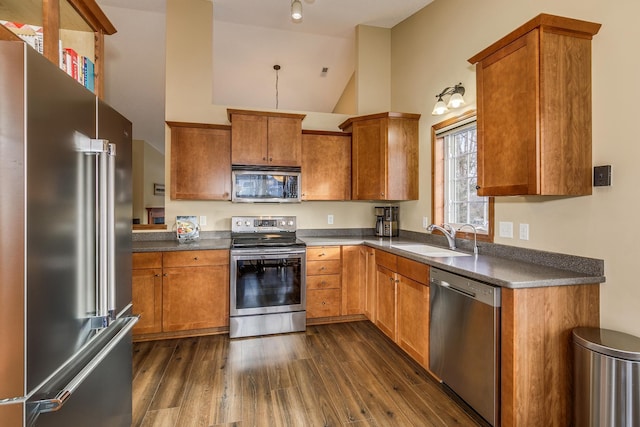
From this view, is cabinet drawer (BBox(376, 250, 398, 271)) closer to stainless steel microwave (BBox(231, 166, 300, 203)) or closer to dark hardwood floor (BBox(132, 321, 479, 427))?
dark hardwood floor (BBox(132, 321, 479, 427))

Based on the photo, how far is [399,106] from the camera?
3914mm

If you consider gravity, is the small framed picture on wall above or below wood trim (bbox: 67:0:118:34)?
below

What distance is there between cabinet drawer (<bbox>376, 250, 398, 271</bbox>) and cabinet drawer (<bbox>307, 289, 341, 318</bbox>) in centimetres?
63

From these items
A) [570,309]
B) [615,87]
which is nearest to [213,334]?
[570,309]

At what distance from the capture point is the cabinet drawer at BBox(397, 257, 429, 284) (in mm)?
2381

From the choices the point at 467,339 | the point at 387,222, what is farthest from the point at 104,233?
the point at 387,222

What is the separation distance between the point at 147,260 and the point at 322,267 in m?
1.69

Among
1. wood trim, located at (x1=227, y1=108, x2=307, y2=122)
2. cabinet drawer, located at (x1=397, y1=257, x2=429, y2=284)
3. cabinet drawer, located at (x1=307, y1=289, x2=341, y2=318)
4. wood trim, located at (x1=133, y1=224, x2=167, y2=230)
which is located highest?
wood trim, located at (x1=227, y1=108, x2=307, y2=122)

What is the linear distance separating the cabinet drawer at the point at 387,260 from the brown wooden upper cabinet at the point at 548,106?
45.2 inches

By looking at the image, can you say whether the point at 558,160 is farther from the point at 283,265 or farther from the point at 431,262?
the point at 283,265

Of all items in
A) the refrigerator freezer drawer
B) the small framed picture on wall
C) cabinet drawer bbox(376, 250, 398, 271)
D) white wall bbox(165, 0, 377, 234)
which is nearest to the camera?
the refrigerator freezer drawer

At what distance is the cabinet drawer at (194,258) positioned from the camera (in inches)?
121

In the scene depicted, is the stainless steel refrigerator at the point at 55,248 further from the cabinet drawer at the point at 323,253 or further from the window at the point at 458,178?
the window at the point at 458,178

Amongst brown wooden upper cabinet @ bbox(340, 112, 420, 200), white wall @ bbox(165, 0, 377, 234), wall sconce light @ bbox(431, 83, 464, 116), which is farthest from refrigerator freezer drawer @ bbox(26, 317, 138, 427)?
wall sconce light @ bbox(431, 83, 464, 116)
